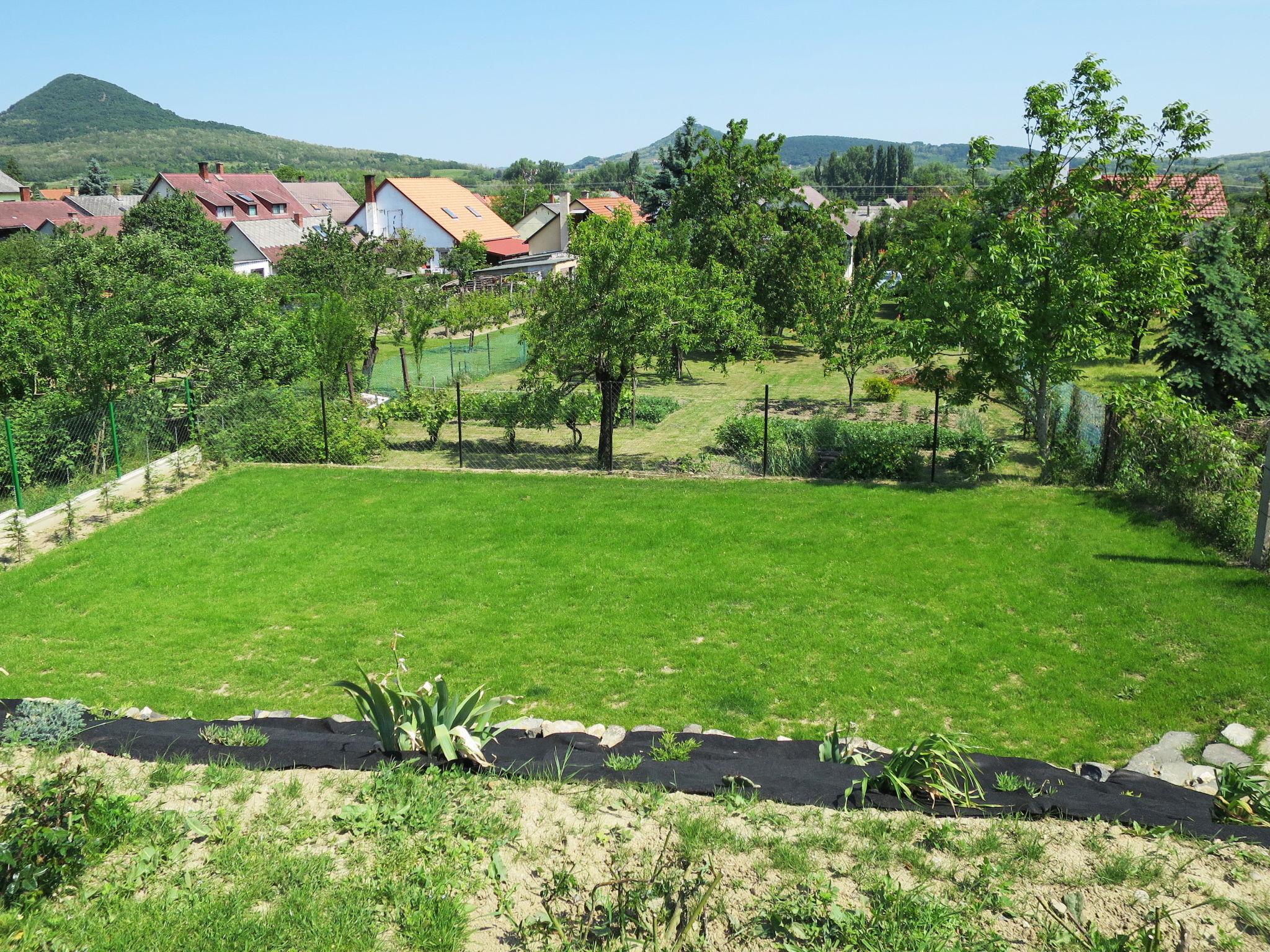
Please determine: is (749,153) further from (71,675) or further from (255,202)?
(255,202)

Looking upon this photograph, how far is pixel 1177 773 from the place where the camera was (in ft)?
20.4

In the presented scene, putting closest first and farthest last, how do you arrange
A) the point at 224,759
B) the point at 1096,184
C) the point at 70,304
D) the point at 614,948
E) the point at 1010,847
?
the point at 614,948, the point at 1010,847, the point at 224,759, the point at 1096,184, the point at 70,304

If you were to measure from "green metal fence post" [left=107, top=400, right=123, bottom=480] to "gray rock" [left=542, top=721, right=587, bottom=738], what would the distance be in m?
11.4

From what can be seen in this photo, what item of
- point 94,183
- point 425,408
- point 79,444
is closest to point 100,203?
point 94,183

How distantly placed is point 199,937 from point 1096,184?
1556 centimetres

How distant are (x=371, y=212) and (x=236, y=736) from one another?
47.2 metres

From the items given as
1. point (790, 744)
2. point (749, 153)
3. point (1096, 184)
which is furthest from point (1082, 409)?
point (749, 153)

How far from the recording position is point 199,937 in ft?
12.9

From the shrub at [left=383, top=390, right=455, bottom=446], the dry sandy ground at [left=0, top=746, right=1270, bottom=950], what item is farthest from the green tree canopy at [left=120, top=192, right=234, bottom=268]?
the dry sandy ground at [left=0, top=746, right=1270, bottom=950]

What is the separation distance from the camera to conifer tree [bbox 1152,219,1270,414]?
19500 millimetres

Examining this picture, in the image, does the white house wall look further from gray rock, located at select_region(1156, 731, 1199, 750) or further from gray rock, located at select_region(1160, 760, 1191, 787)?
gray rock, located at select_region(1160, 760, 1191, 787)

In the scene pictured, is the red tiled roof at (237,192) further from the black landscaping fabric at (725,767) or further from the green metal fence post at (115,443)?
the black landscaping fabric at (725,767)

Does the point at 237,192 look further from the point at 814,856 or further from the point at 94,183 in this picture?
the point at 814,856

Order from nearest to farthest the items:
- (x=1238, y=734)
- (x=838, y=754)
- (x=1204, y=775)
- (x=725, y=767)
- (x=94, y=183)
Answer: (x=725, y=767), (x=838, y=754), (x=1204, y=775), (x=1238, y=734), (x=94, y=183)
